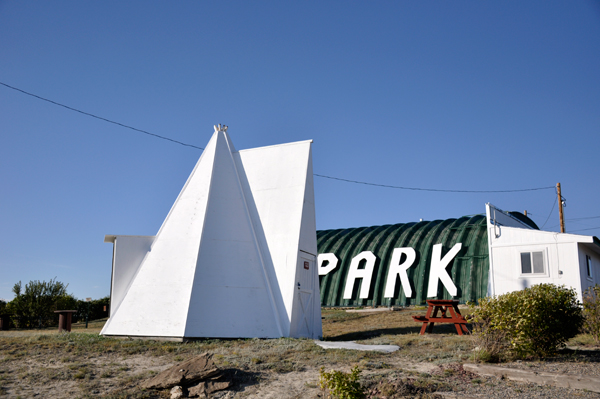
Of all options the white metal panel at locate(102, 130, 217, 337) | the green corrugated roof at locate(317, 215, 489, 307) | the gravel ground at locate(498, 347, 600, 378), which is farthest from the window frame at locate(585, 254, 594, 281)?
the white metal panel at locate(102, 130, 217, 337)

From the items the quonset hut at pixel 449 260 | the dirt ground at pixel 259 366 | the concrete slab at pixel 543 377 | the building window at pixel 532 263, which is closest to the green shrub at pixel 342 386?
the dirt ground at pixel 259 366

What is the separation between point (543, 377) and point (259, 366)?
4782mm

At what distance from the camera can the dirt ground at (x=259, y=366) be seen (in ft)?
22.5

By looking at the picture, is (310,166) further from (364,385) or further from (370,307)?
(370,307)

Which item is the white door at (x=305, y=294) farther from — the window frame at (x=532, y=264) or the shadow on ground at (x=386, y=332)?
the window frame at (x=532, y=264)

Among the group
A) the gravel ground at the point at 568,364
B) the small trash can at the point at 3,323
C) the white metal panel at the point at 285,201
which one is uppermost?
the white metal panel at the point at 285,201

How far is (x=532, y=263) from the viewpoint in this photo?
706 inches

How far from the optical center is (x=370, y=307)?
24469mm

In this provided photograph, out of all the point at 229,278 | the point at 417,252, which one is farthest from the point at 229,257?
the point at 417,252

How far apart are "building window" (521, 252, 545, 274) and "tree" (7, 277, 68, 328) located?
72.9 feet

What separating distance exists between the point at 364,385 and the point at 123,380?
13.7 ft

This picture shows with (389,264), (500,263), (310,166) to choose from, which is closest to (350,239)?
(389,264)

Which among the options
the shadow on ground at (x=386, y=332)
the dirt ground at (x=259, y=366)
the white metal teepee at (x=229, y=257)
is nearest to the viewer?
the dirt ground at (x=259, y=366)

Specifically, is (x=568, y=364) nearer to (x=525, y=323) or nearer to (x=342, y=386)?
(x=525, y=323)
